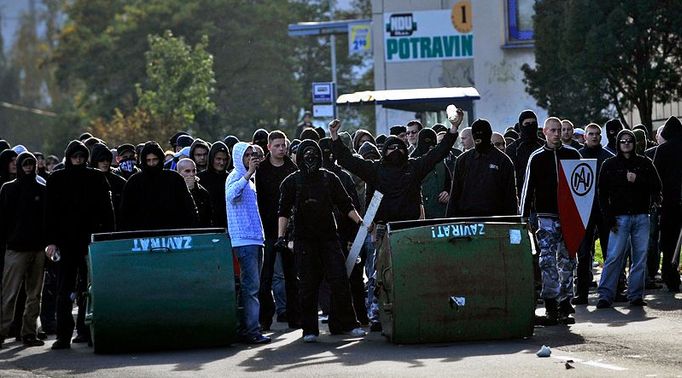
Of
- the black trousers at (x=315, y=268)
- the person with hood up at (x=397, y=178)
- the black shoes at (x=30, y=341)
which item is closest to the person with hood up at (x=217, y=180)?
the black trousers at (x=315, y=268)

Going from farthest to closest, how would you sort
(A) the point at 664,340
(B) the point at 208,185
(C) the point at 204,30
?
(C) the point at 204,30, (B) the point at 208,185, (A) the point at 664,340

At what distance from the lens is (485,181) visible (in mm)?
15953

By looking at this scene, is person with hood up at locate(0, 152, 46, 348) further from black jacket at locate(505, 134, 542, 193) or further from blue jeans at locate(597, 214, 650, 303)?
blue jeans at locate(597, 214, 650, 303)

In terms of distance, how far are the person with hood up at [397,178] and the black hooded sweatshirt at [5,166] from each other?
3.83m

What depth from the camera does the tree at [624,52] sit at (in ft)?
131

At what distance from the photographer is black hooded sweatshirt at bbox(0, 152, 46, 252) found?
17.1m

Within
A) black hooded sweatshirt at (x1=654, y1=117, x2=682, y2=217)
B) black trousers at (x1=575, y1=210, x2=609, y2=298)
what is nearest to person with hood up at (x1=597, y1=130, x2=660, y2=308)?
black trousers at (x1=575, y1=210, x2=609, y2=298)

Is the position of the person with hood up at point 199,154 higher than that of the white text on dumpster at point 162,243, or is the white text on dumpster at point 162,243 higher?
the person with hood up at point 199,154

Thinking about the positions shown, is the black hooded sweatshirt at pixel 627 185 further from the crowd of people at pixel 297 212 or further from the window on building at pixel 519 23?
the window on building at pixel 519 23

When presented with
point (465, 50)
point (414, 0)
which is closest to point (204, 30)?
point (414, 0)

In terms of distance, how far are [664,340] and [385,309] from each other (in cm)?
231

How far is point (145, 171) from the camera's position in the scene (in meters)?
15.8

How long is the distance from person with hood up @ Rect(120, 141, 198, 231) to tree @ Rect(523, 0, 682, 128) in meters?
25.0

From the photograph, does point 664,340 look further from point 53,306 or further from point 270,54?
point 270,54
